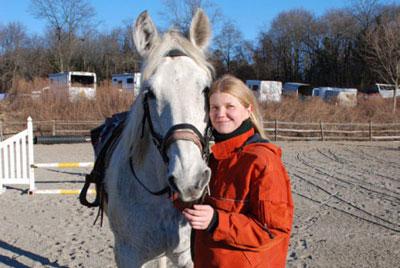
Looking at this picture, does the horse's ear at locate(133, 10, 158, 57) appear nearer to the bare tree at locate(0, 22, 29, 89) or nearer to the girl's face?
the girl's face

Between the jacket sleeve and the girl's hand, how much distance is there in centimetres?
6

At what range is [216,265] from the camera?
1536 mm

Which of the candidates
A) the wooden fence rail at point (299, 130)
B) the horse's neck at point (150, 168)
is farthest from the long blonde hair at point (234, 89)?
the wooden fence rail at point (299, 130)

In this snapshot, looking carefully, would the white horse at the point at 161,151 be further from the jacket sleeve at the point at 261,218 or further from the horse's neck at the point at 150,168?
the jacket sleeve at the point at 261,218

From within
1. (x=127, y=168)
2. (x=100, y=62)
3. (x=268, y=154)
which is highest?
(x=100, y=62)

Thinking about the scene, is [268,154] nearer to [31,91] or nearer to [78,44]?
[31,91]

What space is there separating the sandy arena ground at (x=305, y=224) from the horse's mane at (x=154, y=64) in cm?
216

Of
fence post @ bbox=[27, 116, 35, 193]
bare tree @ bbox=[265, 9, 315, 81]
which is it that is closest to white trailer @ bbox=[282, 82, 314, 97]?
bare tree @ bbox=[265, 9, 315, 81]

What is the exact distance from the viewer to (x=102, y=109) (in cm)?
1591

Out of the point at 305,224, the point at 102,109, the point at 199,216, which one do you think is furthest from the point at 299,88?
the point at 199,216

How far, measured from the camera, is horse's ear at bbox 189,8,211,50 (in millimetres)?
1916

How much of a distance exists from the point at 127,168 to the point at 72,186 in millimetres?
5595

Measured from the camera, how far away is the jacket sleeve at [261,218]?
55.6 inches

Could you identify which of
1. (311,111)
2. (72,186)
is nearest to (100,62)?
(311,111)
